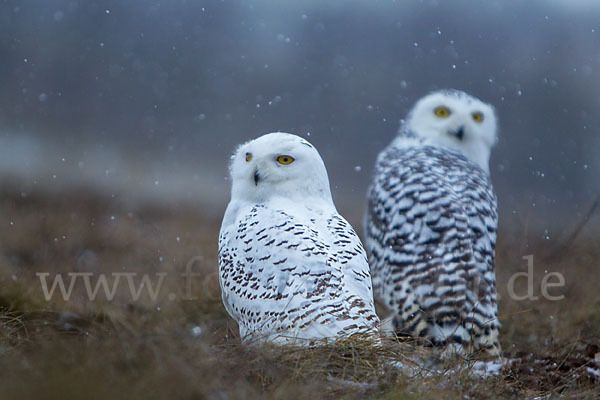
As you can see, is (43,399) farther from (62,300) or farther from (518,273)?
(518,273)

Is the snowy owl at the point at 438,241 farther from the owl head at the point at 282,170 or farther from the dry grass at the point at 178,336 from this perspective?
the owl head at the point at 282,170

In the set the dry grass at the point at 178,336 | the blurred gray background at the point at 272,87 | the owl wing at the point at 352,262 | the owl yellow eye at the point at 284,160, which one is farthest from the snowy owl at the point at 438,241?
the blurred gray background at the point at 272,87

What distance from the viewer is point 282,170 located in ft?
9.79

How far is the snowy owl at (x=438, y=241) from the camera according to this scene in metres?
3.09

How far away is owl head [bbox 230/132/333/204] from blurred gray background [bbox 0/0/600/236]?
415cm

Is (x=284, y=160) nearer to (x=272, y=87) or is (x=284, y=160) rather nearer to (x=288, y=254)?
(x=288, y=254)

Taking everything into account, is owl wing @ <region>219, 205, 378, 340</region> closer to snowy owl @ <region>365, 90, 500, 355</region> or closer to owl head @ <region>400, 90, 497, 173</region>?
snowy owl @ <region>365, 90, 500, 355</region>

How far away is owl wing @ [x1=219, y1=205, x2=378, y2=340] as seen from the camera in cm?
245

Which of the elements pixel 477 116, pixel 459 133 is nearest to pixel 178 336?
pixel 459 133

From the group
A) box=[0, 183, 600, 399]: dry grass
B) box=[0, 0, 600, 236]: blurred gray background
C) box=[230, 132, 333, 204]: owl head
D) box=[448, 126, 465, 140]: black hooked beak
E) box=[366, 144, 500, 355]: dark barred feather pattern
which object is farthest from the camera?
box=[0, 0, 600, 236]: blurred gray background

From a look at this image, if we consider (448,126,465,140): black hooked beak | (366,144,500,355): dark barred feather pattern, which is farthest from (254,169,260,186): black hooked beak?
(448,126,465,140): black hooked beak

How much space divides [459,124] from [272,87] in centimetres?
532

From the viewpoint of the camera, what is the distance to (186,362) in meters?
1.80

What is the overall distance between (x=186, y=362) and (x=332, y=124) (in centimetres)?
834
